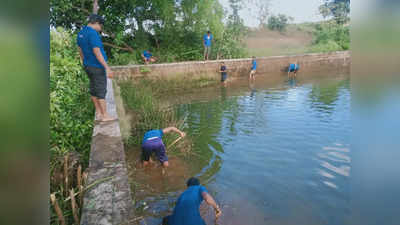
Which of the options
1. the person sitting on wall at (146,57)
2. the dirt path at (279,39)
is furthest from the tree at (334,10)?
the person sitting on wall at (146,57)

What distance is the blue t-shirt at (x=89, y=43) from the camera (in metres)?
4.26

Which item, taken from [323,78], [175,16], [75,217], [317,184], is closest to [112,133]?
[75,217]

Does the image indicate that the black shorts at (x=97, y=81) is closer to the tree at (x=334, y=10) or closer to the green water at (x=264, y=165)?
Answer: the green water at (x=264, y=165)

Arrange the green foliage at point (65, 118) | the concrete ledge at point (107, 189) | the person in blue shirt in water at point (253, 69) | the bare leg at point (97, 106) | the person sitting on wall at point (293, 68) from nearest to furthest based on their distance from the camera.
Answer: the concrete ledge at point (107, 189), the green foliage at point (65, 118), the bare leg at point (97, 106), the person in blue shirt in water at point (253, 69), the person sitting on wall at point (293, 68)

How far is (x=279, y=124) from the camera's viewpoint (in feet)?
26.6

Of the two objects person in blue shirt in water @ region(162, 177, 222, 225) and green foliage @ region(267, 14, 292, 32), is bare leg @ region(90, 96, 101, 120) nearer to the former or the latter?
person in blue shirt in water @ region(162, 177, 222, 225)

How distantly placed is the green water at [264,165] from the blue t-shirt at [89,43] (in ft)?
6.75

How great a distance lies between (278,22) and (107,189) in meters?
38.1

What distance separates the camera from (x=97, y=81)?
4555 millimetres

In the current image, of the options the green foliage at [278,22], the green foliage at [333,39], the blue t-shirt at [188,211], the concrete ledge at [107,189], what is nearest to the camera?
the concrete ledge at [107,189]

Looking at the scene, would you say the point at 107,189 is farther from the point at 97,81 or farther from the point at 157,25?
the point at 157,25

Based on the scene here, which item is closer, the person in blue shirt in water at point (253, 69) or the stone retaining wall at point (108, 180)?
the stone retaining wall at point (108, 180)

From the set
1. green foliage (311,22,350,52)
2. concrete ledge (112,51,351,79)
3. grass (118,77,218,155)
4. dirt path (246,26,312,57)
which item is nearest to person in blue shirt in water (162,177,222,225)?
grass (118,77,218,155)
